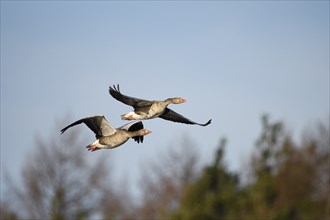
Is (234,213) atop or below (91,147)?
below

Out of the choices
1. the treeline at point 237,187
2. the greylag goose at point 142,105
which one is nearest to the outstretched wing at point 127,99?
the greylag goose at point 142,105

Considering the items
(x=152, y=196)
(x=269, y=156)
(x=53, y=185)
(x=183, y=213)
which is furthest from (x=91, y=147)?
(x=152, y=196)

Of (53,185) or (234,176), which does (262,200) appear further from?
(53,185)

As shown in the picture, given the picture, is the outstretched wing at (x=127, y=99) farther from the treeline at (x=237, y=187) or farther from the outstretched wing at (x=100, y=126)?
the treeline at (x=237, y=187)

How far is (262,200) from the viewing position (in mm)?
52938

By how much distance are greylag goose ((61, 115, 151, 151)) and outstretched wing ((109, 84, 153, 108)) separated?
0.48 metres

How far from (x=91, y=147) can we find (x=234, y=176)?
38.3m

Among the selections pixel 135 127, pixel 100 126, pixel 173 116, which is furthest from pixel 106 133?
pixel 173 116

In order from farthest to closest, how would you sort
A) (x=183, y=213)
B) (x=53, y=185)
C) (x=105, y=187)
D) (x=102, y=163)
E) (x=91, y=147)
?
(x=105, y=187), (x=102, y=163), (x=53, y=185), (x=183, y=213), (x=91, y=147)

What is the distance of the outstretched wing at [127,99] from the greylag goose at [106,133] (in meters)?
0.48

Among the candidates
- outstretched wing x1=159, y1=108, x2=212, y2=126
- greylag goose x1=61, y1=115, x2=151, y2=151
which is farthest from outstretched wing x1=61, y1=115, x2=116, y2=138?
outstretched wing x1=159, y1=108, x2=212, y2=126

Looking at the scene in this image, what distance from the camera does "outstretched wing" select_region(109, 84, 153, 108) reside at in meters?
20.0

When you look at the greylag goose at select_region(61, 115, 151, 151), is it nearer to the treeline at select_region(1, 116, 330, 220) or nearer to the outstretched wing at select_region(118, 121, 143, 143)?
the outstretched wing at select_region(118, 121, 143, 143)

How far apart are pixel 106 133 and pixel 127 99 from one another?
2.59 feet
